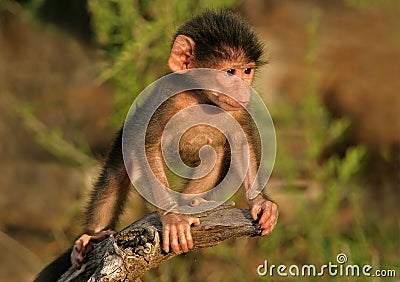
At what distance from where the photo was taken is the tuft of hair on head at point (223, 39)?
11.9ft

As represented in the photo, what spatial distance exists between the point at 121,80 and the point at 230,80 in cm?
226

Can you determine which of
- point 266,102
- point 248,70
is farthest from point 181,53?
point 266,102

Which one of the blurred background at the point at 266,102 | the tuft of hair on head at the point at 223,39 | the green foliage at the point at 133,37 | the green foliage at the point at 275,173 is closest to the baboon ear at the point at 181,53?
the tuft of hair on head at the point at 223,39

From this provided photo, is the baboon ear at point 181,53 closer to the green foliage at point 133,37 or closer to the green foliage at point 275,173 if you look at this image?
the green foliage at point 275,173

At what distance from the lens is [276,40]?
8969 millimetres

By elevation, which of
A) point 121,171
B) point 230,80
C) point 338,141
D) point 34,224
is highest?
point 230,80

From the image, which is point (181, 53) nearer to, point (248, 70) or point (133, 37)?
point (248, 70)

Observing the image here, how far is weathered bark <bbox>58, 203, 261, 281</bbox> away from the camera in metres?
3.10

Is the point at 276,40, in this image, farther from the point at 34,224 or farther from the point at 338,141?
the point at 34,224

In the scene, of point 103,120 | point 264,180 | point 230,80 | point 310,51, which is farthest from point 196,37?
point 103,120

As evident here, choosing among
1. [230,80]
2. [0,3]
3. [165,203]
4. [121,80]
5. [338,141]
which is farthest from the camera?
[338,141]

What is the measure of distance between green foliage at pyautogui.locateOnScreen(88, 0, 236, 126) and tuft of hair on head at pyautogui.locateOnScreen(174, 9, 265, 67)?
176 cm

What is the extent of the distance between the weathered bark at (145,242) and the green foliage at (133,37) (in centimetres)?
242

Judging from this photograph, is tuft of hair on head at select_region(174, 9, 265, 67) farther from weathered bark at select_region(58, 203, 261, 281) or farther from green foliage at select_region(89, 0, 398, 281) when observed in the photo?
green foliage at select_region(89, 0, 398, 281)
